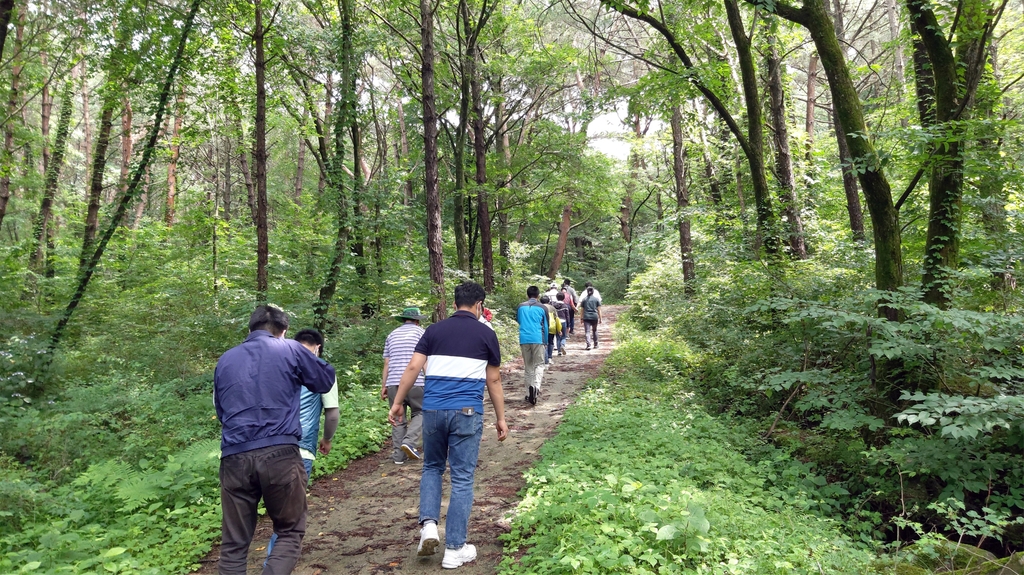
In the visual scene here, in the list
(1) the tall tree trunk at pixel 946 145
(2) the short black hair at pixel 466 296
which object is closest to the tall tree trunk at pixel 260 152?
(2) the short black hair at pixel 466 296

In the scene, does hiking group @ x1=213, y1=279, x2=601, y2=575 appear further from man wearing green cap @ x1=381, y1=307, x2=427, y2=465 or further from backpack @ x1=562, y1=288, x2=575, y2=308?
backpack @ x1=562, y1=288, x2=575, y2=308

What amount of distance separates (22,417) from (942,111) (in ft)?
43.6

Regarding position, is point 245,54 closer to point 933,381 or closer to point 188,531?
point 188,531

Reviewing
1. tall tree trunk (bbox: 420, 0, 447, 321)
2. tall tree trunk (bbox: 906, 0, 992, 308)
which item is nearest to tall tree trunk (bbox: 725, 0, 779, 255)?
tall tree trunk (bbox: 906, 0, 992, 308)

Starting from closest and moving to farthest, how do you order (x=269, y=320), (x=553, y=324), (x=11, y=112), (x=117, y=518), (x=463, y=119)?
(x=269, y=320) < (x=117, y=518) < (x=11, y=112) < (x=553, y=324) < (x=463, y=119)

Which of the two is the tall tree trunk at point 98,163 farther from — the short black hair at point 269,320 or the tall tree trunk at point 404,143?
the short black hair at point 269,320

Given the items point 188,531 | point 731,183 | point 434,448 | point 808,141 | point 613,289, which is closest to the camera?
point 434,448

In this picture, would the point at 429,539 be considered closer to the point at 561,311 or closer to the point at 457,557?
the point at 457,557

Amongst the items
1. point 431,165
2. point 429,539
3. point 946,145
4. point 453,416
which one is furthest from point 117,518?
point 946,145

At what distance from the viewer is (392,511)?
18.7 ft

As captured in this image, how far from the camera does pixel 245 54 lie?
15.7 m

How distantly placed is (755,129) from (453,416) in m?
9.30

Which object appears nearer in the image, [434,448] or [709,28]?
[434,448]

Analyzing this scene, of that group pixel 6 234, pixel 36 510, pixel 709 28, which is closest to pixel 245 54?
pixel 709 28
